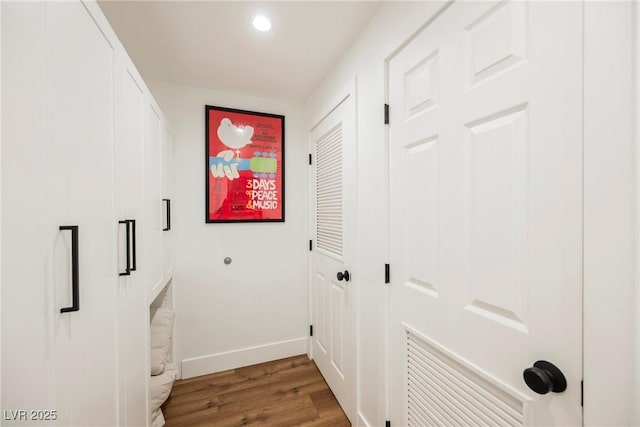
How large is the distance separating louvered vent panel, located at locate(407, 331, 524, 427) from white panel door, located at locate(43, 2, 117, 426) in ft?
3.86

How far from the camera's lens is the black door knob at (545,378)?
62 centimetres

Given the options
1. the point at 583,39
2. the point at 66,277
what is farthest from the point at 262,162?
the point at 583,39

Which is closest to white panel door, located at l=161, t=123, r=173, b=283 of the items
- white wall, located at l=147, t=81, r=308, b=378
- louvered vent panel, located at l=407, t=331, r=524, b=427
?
white wall, located at l=147, t=81, r=308, b=378

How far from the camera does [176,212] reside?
2082 mm

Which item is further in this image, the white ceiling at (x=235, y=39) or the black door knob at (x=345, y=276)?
the black door knob at (x=345, y=276)

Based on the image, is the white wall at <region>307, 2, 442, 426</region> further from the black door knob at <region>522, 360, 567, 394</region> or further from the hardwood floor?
the black door knob at <region>522, 360, 567, 394</region>

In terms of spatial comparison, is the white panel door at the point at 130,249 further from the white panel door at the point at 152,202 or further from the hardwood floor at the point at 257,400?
the hardwood floor at the point at 257,400

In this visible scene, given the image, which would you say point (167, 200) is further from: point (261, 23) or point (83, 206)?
point (261, 23)

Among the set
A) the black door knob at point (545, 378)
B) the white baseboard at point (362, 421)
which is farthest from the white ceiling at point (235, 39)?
the white baseboard at point (362, 421)

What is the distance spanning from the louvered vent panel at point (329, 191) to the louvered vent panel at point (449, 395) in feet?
2.81

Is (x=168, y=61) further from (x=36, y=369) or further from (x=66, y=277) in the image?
(x=36, y=369)

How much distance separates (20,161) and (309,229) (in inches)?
78.2

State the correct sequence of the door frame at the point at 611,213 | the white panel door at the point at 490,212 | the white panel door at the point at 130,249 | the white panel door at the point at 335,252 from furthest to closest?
the white panel door at the point at 335,252
the white panel door at the point at 130,249
the white panel door at the point at 490,212
the door frame at the point at 611,213

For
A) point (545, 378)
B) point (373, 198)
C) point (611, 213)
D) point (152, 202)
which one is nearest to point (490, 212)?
point (611, 213)
